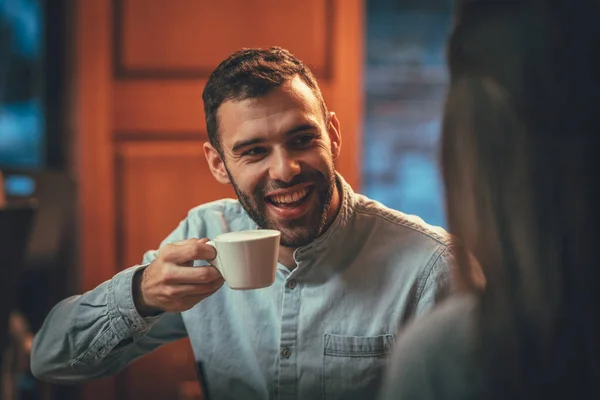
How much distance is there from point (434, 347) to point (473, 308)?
0.03 metres

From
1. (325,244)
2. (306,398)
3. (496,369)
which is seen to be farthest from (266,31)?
(496,369)

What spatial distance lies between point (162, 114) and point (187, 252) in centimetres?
35

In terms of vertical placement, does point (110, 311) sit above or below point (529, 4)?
below

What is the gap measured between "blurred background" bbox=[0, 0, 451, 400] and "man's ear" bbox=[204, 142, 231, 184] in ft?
0.07

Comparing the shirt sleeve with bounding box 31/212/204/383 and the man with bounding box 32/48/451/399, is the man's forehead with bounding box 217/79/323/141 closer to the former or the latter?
the man with bounding box 32/48/451/399

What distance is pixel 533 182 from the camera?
0.39 m

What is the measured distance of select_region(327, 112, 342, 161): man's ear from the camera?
557mm

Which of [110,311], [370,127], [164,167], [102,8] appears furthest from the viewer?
[370,127]

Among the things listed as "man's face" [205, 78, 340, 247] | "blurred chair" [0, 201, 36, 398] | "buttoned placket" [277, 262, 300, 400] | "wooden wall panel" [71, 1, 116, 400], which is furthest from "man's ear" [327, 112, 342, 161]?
"blurred chair" [0, 201, 36, 398]

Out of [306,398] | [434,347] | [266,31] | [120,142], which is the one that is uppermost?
[266,31]

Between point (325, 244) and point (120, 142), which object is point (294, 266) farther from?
point (120, 142)

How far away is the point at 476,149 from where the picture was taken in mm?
404

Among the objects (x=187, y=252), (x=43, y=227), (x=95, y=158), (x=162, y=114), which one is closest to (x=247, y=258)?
(x=187, y=252)

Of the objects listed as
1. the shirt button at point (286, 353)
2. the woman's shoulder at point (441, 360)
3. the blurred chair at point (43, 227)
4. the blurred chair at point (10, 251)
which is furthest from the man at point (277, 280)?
the blurred chair at point (43, 227)
